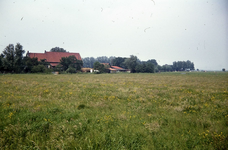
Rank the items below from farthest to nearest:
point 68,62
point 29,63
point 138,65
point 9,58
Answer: point 138,65 < point 68,62 < point 29,63 < point 9,58

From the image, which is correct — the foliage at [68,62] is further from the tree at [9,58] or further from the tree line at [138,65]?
the tree at [9,58]

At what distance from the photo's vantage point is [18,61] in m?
54.0

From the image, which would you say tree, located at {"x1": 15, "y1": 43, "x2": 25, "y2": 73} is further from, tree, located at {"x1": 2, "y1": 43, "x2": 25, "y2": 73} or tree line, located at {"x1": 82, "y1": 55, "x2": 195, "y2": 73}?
tree line, located at {"x1": 82, "y1": 55, "x2": 195, "y2": 73}

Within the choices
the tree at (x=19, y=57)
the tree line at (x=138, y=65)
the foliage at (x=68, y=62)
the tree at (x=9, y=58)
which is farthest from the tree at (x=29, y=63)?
the tree line at (x=138, y=65)

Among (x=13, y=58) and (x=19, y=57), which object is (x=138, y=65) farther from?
(x=13, y=58)

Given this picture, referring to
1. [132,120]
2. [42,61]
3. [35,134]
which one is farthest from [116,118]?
[42,61]

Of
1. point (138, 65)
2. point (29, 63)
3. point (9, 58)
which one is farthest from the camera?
point (138, 65)

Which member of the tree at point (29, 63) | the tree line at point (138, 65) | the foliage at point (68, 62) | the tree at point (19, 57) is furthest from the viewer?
the tree line at point (138, 65)

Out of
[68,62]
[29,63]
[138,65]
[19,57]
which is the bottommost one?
[29,63]

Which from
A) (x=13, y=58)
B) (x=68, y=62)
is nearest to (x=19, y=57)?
Result: (x=13, y=58)

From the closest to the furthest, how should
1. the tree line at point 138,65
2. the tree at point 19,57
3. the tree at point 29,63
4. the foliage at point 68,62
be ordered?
the tree at point 19,57 < the tree at point 29,63 < the foliage at point 68,62 < the tree line at point 138,65

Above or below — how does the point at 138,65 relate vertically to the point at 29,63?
above

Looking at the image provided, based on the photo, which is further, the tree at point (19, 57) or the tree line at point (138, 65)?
the tree line at point (138, 65)

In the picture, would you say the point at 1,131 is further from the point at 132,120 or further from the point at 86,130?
the point at 132,120
